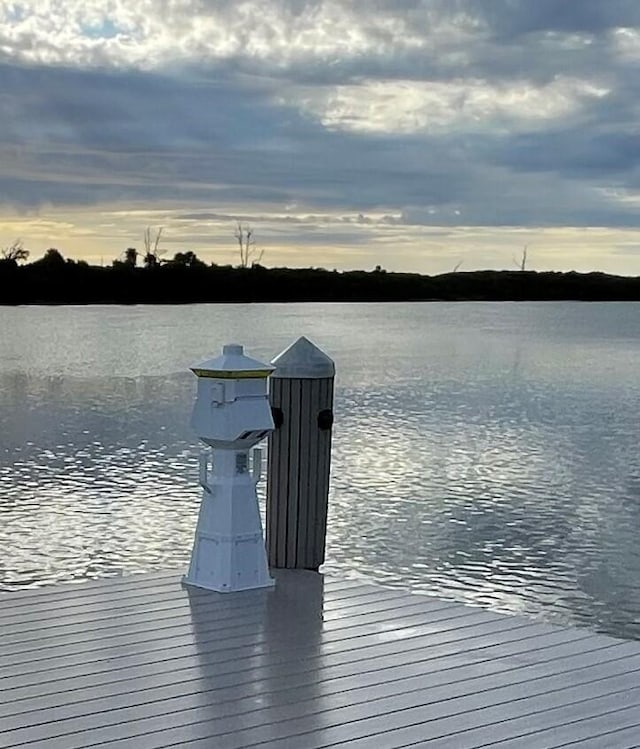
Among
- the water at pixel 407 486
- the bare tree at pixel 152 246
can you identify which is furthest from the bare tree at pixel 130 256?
the water at pixel 407 486

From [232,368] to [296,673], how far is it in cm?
145

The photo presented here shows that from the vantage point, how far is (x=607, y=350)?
4603cm

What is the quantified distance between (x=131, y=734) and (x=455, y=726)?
3.06ft

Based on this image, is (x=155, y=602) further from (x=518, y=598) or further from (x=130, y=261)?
(x=130, y=261)

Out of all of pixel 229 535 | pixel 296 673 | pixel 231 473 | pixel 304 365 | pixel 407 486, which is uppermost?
pixel 304 365

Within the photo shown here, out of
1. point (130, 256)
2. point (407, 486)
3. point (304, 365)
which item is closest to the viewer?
point (304, 365)

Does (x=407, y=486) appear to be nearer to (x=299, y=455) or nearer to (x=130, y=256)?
(x=299, y=455)

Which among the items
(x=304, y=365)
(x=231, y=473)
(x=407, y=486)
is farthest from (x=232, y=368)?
(x=407, y=486)

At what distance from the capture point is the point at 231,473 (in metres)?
5.14

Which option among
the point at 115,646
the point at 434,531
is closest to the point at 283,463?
the point at 115,646

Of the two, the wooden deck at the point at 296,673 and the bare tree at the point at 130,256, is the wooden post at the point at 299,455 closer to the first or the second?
the wooden deck at the point at 296,673

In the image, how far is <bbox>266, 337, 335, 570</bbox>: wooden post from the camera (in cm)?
556

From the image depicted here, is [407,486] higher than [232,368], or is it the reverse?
[232,368]

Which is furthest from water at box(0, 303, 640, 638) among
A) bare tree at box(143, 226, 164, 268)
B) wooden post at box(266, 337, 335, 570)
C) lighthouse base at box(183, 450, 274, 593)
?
bare tree at box(143, 226, 164, 268)
